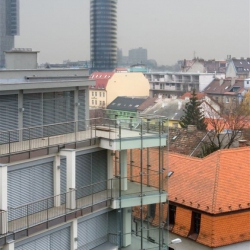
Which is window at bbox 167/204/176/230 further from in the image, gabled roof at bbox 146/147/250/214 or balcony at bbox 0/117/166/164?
balcony at bbox 0/117/166/164

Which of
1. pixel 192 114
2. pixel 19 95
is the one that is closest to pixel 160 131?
pixel 19 95

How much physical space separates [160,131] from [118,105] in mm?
82753

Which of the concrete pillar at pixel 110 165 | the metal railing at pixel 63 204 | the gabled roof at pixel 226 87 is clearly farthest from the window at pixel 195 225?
the gabled roof at pixel 226 87

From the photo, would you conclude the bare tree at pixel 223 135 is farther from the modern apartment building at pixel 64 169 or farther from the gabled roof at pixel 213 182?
the modern apartment building at pixel 64 169

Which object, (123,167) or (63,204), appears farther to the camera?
(123,167)

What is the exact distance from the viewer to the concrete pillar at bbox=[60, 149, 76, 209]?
1791 cm

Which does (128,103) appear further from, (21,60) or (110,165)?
(110,165)

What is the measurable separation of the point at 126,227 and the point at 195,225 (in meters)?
6.93

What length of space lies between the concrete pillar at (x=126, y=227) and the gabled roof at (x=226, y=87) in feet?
297

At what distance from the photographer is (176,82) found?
132500mm

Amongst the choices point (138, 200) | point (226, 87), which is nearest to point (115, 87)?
point (226, 87)

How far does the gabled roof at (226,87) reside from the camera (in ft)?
362

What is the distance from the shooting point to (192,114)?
67.6m

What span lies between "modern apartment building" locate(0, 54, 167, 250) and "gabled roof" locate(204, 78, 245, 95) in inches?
3569
